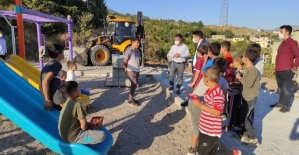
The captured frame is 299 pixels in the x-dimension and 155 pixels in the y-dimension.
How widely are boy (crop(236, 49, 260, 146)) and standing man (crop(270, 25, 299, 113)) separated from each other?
2.07m

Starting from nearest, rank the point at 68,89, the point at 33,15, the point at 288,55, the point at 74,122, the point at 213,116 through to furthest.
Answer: the point at 213,116 < the point at 68,89 < the point at 74,122 < the point at 33,15 < the point at 288,55

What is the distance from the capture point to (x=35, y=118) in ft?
11.3

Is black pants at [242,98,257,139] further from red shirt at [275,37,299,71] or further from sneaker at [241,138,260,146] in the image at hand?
red shirt at [275,37,299,71]

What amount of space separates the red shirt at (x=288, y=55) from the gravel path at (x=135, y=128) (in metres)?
2.42

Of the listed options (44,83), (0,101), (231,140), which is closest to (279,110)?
(231,140)

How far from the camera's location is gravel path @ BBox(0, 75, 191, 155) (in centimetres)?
384

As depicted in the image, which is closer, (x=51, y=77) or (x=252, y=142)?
(x=51, y=77)

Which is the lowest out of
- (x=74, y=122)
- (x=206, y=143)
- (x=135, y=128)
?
(x=135, y=128)

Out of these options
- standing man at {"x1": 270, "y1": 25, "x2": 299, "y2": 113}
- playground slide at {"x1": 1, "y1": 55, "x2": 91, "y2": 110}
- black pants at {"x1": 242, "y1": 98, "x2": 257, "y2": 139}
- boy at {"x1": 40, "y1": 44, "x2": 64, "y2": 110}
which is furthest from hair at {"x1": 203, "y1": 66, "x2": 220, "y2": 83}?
standing man at {"x1": 270, "y1": 25, "x2": 299, "y2": 113}

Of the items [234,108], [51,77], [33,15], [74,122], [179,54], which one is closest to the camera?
[74,122]

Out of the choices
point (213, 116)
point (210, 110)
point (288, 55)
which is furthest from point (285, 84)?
point (210, 110)

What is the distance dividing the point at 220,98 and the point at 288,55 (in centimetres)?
359

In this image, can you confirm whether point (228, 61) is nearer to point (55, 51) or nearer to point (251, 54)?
point (251, 54)

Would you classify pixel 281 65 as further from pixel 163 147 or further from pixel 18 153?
pixel 18 153
